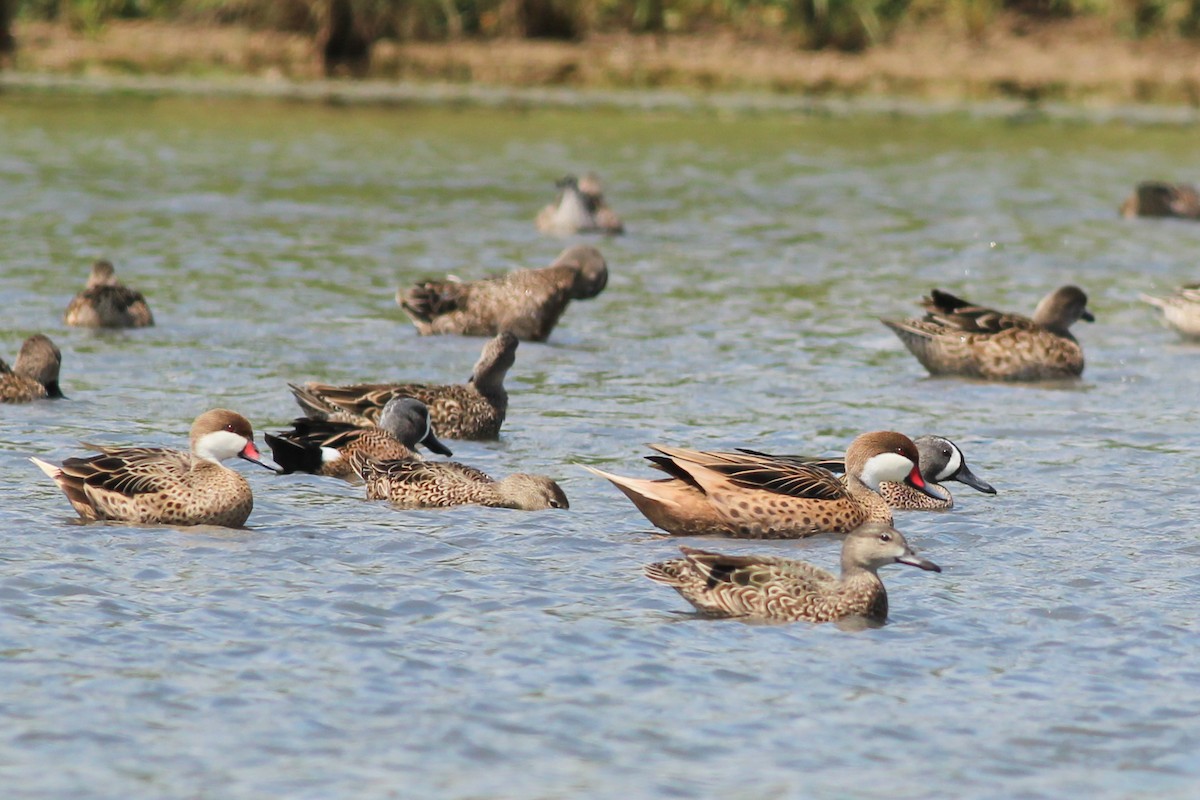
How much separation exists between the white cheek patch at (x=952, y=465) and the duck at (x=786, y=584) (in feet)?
7.51

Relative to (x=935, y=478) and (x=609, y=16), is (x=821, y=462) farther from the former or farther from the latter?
(x=609, y=16)

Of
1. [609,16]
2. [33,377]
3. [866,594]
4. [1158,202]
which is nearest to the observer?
[866,594]

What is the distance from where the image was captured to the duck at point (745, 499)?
10.6 metres

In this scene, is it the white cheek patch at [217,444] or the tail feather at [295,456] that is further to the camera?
the tail feather at [295,456]

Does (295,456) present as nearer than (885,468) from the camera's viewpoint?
No

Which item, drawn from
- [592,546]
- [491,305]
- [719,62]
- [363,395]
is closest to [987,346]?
[491,305]

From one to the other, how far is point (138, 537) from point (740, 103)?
105ft

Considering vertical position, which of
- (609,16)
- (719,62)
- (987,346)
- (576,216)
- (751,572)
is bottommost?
(751,572)

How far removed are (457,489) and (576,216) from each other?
1308cm

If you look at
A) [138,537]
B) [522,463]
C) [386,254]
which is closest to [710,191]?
[386,254]

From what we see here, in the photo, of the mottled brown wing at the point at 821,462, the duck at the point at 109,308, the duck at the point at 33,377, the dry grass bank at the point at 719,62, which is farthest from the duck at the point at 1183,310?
the dry grass bank at the point at 719,62

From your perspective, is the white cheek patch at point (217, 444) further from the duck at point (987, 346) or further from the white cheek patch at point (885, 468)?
the duck at point (987, 346)

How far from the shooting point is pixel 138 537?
10.2 metres

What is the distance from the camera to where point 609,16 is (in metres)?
46.6
